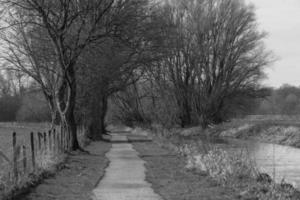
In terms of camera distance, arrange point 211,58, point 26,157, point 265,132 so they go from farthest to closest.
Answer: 1. point 211,58
2. point 265,132
3. point 26,157

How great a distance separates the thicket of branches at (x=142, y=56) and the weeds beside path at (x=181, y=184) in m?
8.98

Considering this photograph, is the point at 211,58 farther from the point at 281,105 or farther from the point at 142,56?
the point at 281,105

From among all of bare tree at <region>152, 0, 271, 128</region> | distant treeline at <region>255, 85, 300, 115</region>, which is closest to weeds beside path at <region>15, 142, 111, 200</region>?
bare tree at <region>152, 0, 271, 128</region>

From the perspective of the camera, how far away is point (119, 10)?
27656mm

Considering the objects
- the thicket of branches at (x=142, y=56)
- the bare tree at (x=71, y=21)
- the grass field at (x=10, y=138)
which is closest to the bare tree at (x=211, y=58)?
the thicket of branches at (x=142, y=56)

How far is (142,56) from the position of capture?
38594 millimetres

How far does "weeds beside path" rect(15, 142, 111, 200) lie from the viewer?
42.2 feet

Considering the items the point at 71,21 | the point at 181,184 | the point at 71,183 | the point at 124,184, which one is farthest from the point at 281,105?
the point at 71,183

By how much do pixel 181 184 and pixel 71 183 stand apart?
3.06 meters

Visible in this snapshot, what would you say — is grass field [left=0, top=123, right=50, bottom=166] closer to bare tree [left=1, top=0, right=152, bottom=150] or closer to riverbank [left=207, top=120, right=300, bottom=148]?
bare tree [left=1, top=0, right=152, bottom=150]

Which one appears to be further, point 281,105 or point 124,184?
point 281,105

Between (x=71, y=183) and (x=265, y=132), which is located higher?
(x=265, y=132)

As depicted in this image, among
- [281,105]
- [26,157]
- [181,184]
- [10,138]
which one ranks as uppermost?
[281,105]

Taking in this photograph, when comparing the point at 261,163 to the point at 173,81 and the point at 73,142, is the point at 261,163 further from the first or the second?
the point at 173,81
